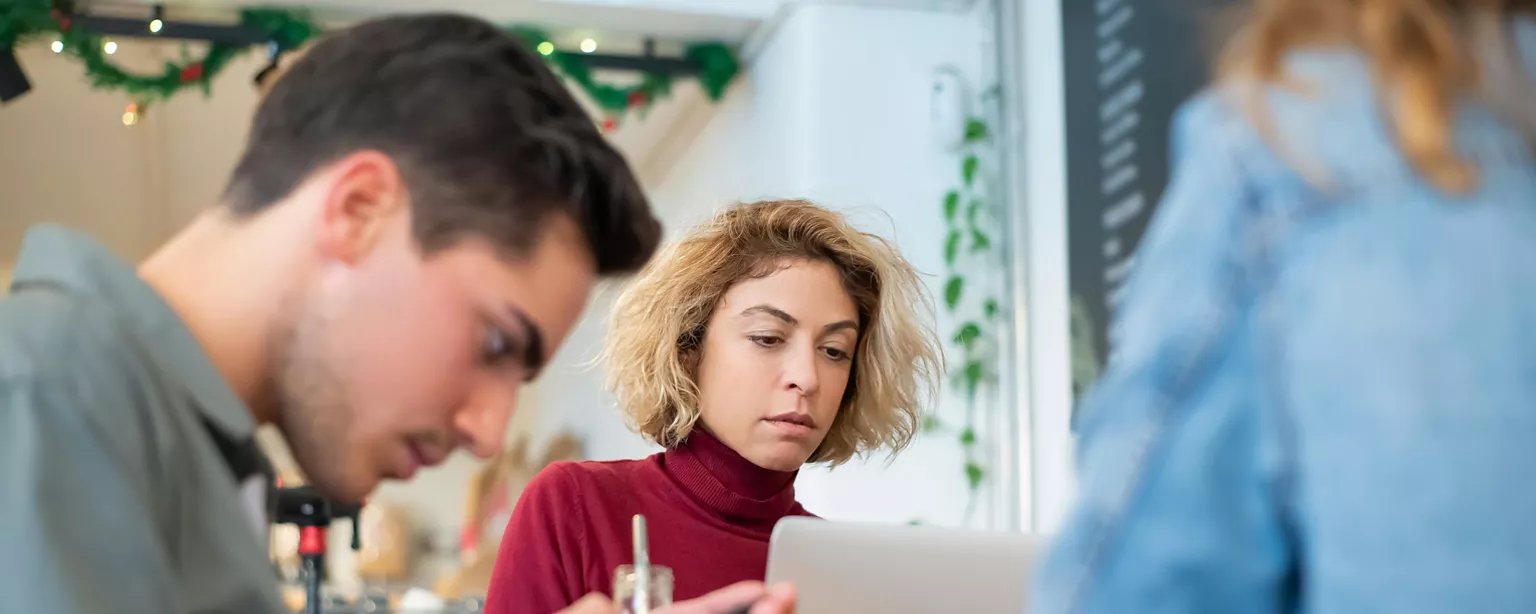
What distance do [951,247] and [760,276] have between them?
209cm

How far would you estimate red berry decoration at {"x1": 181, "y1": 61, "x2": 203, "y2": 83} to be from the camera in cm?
380

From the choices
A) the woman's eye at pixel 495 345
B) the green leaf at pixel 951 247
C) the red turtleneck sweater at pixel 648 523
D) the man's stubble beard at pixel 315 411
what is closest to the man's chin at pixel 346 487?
the man's stubble beard at pixel 315 411

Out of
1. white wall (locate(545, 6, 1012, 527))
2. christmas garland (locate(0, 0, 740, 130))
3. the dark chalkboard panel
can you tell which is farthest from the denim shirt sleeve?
christmas garland (locate(0, 0, 740, 130))

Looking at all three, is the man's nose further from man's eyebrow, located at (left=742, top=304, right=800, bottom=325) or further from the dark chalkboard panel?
the dark chalkboard panel

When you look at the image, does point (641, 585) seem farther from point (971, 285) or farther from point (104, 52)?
point (104, 52)

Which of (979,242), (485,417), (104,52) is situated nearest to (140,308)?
(485,417)

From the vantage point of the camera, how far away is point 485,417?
2.82 ft

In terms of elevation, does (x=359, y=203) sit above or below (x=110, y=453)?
above

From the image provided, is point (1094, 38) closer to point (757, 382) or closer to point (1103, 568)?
point (757, 382)

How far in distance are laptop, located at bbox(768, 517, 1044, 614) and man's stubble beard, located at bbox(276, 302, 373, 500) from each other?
1.83ft

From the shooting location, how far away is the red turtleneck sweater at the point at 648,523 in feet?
5.28

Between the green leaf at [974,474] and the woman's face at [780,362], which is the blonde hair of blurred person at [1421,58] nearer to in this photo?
the woman's face at [780,362]

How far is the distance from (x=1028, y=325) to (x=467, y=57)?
2.96 m

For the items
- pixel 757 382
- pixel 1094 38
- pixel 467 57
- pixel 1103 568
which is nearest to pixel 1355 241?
pixel 1103 568
